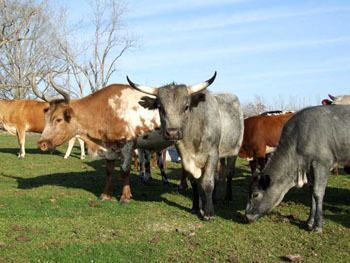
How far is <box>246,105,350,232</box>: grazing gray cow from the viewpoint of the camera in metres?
7.16

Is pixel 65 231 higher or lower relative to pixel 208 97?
lower

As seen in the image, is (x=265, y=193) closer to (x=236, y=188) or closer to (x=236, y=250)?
(x=236, y=250)

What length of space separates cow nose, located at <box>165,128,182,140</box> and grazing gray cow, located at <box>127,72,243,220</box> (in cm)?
2

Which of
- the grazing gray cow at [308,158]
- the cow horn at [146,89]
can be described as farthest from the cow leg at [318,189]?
the cow horn at [146,89]

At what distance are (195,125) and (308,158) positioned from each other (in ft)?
6.55

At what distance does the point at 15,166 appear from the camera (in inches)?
595

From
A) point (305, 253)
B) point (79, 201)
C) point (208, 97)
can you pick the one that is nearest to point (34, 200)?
point (79, 201)

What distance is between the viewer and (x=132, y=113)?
376 inches

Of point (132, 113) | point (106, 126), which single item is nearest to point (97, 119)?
point (106, 126)

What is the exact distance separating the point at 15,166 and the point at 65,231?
28.8 feet

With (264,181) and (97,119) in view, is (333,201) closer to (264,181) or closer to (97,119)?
(264,181)

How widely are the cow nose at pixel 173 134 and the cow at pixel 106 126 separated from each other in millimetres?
2425

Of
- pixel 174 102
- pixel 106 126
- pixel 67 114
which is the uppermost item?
pixel 174 102

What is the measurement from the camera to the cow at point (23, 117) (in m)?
17.9
